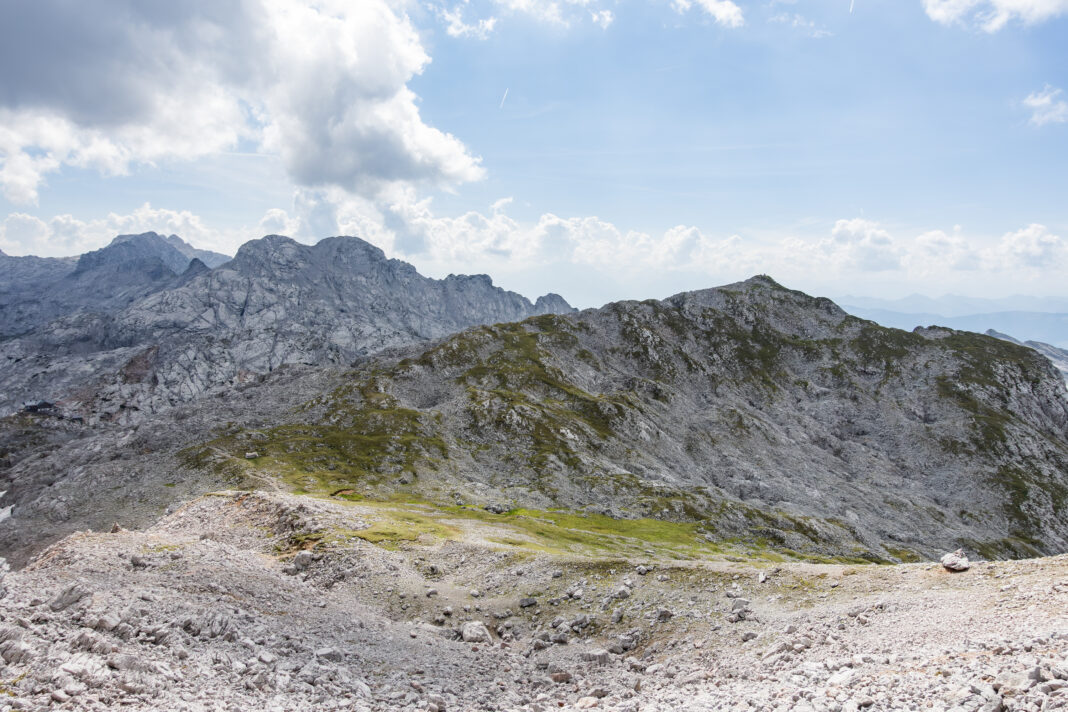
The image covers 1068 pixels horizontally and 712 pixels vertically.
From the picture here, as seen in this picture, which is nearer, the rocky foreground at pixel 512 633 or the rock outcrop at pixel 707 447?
the rocky foreground at pixel 512 633

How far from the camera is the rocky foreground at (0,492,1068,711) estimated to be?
17078 millimetres

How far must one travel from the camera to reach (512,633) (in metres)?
32.7

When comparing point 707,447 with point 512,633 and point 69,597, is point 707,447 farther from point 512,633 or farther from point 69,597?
point 69,597

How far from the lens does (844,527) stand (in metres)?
117

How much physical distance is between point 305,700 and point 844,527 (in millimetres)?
126836

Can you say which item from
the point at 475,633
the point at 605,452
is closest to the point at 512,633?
the point at 475,633

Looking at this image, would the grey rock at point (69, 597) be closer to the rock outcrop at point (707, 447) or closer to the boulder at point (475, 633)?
the boulder at point (475, 633)

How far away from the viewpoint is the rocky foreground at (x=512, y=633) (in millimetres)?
17078

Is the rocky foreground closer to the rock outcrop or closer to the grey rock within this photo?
the grey rock

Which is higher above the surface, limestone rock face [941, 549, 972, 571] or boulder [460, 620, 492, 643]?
limestone rock face [941, 549, 972, 571]

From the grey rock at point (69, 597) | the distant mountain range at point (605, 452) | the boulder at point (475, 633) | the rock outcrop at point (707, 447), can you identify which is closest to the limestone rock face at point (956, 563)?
the boulder at point (475, 633)

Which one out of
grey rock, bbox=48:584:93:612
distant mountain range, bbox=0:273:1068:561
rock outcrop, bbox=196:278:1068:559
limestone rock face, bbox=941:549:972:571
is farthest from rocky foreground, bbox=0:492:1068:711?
rock outcrop, bbox=196:278:1068:559

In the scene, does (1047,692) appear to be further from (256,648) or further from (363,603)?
(363,603)

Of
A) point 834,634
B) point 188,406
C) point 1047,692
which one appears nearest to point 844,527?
point 834,634
